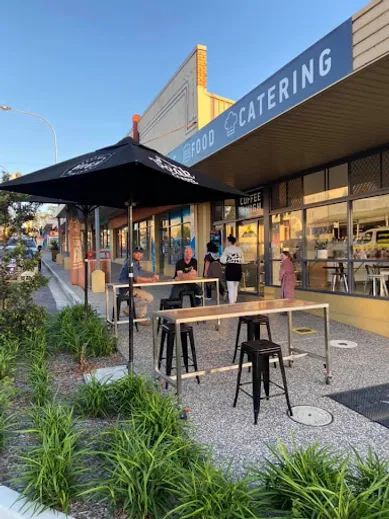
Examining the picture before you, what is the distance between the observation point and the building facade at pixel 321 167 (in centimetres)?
412

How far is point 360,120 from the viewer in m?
5.32

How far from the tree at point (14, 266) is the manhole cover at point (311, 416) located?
4134 millimetres

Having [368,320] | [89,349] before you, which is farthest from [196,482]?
[368,320]

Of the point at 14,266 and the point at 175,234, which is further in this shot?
the point at 175,234

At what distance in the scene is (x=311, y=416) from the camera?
142 inches

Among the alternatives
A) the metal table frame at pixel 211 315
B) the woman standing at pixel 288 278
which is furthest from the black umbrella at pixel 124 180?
the woman standing at pixel 288 278

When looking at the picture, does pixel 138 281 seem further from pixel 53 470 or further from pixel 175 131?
pixel 175 131

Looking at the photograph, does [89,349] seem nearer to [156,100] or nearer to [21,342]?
[21,342]

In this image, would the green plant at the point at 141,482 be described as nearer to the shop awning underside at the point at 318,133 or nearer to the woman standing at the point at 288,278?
the shop awning underside at the point at 318,133

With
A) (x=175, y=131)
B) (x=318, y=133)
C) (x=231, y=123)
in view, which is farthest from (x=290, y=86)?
(x=175, y=131)

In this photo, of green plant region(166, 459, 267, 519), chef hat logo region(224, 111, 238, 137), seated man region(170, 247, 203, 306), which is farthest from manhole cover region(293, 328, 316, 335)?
green plant region(166, 459, 267, 519)

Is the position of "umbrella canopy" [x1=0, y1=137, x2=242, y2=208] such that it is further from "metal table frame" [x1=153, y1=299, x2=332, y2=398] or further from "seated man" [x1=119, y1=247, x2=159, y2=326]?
"metal table frame" [x1=153, y1=299, x2=332, y2=398]

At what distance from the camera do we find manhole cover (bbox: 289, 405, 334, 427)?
3467 mm

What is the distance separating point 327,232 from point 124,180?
480cm
